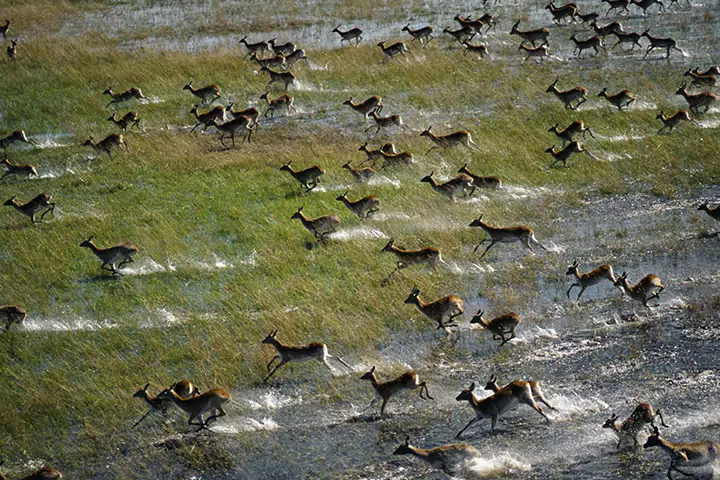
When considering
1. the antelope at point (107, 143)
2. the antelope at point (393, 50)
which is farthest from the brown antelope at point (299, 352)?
the antelope at point (393, 50)

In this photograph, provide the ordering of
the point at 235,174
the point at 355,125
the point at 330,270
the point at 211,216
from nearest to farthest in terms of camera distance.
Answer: the point at 330,270, the point at 211,216, the point at 235,174, the point at 355,125

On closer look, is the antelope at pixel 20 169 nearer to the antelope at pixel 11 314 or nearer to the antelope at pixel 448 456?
the antelope at pixel 11 314

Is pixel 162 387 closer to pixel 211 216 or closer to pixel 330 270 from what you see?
pixel 330 270

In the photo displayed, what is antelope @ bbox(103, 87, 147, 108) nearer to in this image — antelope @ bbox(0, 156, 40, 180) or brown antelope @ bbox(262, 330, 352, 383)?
antelope @ bbox(0, 156, 40, 180)

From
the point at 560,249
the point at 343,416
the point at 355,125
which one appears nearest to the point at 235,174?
the point at 355,125

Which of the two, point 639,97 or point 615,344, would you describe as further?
point 639,97

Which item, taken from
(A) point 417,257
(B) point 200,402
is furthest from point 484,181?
(B) point 200,402
